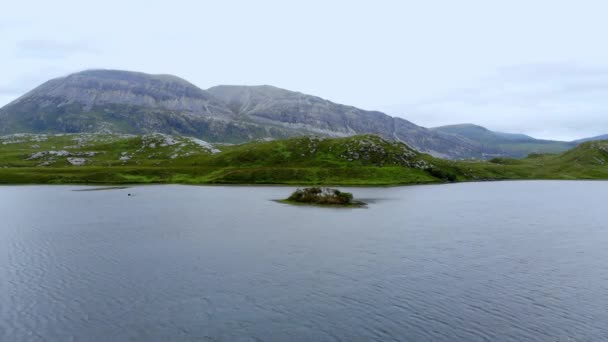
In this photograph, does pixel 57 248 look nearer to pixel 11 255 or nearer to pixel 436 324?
pixel 11 255

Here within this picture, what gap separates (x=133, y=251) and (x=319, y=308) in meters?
31.8

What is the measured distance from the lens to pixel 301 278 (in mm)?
41875

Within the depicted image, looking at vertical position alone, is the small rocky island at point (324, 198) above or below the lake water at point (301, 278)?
above

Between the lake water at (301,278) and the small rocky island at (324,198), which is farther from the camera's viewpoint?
the small rocky island at (324,198)

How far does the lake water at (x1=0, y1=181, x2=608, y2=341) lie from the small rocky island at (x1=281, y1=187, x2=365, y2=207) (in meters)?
23.9

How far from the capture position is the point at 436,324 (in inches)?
1203

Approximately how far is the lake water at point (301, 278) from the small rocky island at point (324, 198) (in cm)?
2391

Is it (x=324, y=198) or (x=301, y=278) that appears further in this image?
(x=324, y=198)

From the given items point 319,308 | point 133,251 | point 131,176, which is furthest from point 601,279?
point 131,176

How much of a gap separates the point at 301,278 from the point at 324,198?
68.1 metres

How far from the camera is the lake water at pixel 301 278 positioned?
29.9 m

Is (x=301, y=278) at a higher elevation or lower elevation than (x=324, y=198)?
lower

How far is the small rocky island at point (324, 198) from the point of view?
107250 millimetres

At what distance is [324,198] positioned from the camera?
109625 mm
